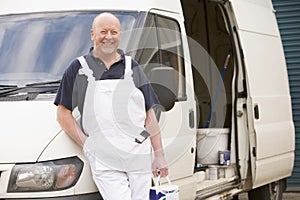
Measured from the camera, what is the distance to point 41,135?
4.58 m

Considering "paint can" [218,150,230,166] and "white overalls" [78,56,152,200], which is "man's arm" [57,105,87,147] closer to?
"white overalls" [78,56,152,200]

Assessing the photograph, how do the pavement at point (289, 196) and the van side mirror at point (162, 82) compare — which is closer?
the van side mirror at point (162, 82)

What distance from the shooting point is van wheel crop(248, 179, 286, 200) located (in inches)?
325

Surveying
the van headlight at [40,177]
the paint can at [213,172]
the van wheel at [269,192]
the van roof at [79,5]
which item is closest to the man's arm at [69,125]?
the van headlight at [40,177]

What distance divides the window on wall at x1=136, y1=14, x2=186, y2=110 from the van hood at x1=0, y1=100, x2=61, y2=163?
35.6 inches

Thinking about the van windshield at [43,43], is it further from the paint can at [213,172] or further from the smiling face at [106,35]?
the paint can at [213,172]

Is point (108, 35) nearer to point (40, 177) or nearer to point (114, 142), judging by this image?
point (114, 142)

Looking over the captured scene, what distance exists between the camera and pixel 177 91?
19.3 feet

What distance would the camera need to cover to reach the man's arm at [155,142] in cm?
498

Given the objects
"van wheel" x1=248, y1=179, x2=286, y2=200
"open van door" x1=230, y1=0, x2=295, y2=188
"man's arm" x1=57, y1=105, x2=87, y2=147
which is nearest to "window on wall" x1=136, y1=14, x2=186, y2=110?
"man's arm" x1=57, y1=105, x2=87, y2=147

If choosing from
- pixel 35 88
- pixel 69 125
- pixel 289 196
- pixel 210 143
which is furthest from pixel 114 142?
pixel 289 196

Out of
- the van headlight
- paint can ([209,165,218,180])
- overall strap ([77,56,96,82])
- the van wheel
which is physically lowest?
the van wheel

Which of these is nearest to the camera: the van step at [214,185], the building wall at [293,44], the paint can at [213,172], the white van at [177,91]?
the white van at [177,91]

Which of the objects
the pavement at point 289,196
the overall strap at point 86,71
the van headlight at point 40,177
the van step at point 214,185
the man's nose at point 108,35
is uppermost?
the man's nose at point 108,35
